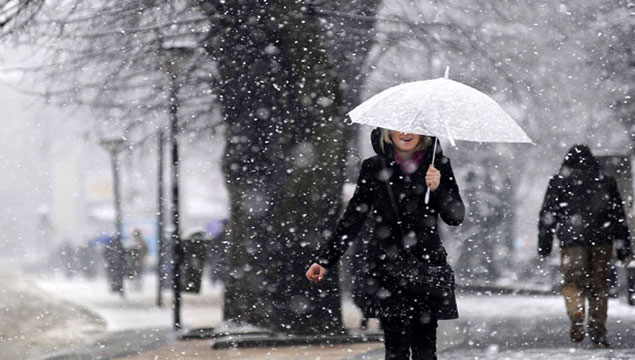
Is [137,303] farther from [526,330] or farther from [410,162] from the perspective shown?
[410,162]

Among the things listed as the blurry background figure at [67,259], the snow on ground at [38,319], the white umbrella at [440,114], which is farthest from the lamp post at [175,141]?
the white umbrella at [440,114]

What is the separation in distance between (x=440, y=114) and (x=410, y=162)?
0.27 meters

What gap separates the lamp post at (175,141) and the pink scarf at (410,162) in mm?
A: 4319

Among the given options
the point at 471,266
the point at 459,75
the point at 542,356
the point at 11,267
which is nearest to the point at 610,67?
the point at 459,75

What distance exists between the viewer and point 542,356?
27.9 ft

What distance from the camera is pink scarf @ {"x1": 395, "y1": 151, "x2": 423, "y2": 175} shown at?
582cm

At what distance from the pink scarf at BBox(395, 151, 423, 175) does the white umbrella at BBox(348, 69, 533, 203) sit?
0.53 ft

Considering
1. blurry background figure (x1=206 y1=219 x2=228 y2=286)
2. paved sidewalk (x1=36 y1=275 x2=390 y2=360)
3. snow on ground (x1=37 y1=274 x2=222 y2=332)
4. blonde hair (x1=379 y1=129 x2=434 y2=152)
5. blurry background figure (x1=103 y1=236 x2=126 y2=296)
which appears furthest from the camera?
blurry background figure (x1=206 y1=219 x2=228 y2=286)

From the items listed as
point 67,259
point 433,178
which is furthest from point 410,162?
point 67,259

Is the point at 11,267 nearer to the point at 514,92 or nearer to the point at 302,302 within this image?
the point at 302,302

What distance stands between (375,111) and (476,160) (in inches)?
193

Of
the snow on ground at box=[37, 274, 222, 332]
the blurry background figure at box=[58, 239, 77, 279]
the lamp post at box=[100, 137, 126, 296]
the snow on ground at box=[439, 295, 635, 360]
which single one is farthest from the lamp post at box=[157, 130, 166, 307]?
the snow on ground at box=[439, 295, 635, 360]

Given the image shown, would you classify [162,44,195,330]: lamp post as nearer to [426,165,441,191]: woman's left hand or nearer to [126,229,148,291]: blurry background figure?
[126,229,148,291]: blurry background figure

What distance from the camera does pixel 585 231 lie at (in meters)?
8.76
